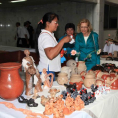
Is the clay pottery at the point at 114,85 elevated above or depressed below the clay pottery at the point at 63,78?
below

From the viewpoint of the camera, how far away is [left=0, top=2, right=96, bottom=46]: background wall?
696 cm

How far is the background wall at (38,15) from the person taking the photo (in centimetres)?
696

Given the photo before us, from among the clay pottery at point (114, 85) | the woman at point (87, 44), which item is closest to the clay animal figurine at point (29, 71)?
the clay pottery at point (114, 85)

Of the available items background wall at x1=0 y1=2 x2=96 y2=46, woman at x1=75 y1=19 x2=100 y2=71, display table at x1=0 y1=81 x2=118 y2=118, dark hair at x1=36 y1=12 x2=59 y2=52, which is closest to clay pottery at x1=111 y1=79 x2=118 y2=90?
display table at x1=0 y1=81 x2=118 y2=118

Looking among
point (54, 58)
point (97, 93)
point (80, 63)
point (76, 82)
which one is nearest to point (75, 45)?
point (80, 63)

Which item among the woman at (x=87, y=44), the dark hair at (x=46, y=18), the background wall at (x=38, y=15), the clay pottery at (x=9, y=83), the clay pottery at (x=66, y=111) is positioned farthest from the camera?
the background wall at (x=38, y=15)

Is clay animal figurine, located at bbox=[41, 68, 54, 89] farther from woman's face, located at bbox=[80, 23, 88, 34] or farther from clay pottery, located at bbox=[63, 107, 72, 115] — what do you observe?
woman's face, located at bbox=[80, 23, 88, 34]

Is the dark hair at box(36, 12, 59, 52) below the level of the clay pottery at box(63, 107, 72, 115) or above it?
above

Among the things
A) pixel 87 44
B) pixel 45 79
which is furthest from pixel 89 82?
pixel 87 44

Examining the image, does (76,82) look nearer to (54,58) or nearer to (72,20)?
(54,58)

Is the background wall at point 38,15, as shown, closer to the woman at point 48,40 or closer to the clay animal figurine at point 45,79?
the woman at point 48,40

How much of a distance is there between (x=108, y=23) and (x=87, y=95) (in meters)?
7.59

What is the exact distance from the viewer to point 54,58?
1.63 meters

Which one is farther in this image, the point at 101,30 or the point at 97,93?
the point at 101,30
